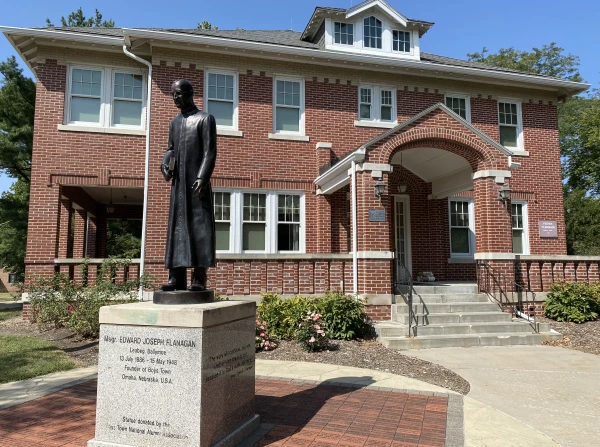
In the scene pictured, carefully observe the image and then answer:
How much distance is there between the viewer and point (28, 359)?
7266mm

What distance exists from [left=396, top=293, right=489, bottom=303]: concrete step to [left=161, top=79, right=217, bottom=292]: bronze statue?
251 inches

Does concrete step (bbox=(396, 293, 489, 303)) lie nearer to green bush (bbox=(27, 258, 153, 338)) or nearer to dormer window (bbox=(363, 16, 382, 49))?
green bush (bbox=(27, 258, 153, 338))

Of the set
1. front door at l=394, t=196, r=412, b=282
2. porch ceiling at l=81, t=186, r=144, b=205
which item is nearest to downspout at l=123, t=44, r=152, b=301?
porch ceiling at l=81, t=186, r=144, b=205

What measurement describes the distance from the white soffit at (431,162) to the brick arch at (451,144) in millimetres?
573

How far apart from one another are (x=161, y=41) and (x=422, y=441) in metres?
11.2

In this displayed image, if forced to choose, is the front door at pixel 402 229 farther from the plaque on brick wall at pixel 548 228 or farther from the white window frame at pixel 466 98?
the plaque on brick wall at pixel 548 228

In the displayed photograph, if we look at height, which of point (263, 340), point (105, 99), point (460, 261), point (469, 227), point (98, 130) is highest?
point (105, 99)

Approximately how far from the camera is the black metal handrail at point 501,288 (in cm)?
1030

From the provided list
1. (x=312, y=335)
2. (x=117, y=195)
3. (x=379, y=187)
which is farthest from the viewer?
(x=117, y=195)

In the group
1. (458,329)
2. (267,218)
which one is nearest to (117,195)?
(267,218)

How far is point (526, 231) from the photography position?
14.0 m

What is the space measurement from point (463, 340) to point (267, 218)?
5.92 m

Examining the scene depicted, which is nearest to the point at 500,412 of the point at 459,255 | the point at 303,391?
the point at 303,391

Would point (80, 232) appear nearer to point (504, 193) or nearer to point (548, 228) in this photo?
point (504, 193)
